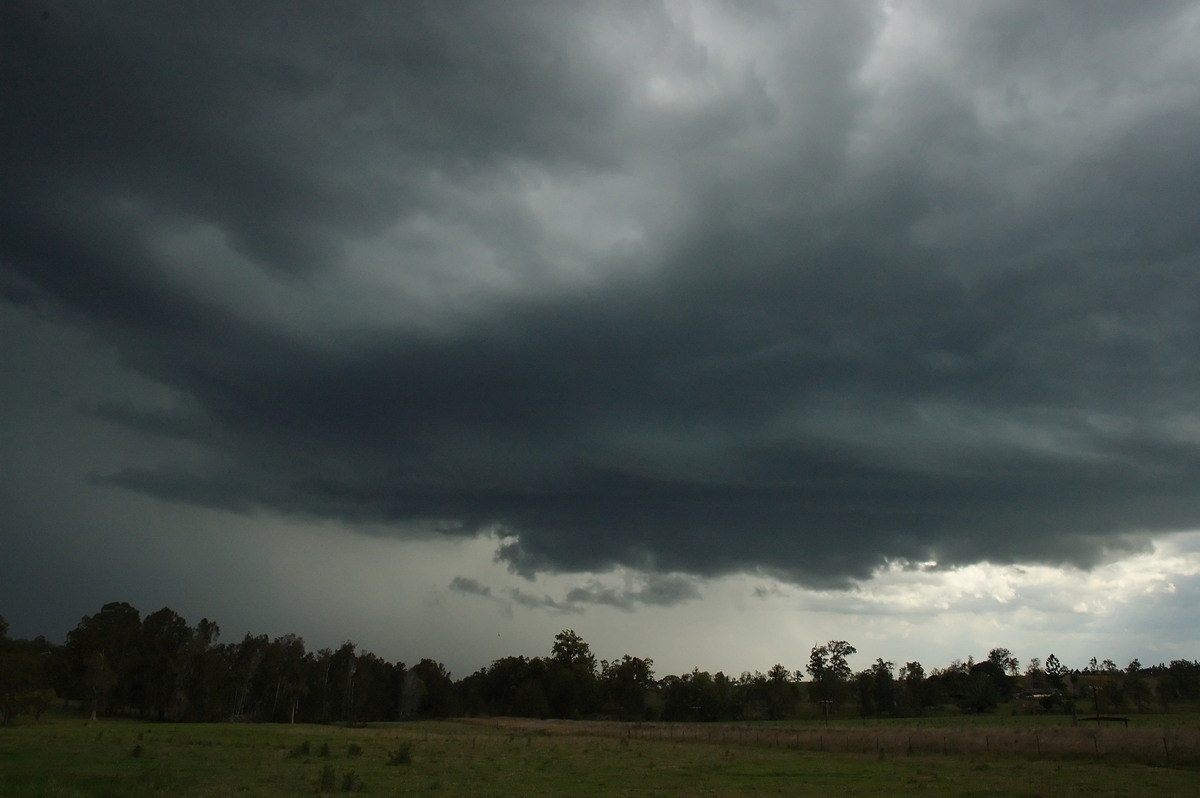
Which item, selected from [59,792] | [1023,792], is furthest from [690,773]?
[59,792]

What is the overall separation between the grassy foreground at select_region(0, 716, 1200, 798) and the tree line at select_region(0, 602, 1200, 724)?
82545 mm

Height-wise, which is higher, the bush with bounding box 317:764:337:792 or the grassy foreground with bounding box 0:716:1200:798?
the bush with bounding box 317:764:337:792

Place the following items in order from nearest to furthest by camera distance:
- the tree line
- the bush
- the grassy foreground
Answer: the bush
the grassy foreground
the tree line

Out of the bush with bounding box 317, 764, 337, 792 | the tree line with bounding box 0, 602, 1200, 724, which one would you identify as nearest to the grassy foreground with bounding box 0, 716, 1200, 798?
the bush with bounding box 317, 764, 337, 792

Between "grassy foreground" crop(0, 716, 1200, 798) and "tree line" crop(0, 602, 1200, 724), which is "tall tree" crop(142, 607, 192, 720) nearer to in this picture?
"tree line" crop(0, 602, 1200, 724)

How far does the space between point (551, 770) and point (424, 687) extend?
148611 mm

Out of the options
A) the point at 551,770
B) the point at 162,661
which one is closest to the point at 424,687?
the point at 162,661

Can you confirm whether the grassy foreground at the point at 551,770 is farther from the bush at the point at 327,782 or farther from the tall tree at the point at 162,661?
the tall tree at the point at 162,661

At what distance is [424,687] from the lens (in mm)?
179250

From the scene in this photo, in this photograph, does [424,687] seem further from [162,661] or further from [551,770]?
[551,770]

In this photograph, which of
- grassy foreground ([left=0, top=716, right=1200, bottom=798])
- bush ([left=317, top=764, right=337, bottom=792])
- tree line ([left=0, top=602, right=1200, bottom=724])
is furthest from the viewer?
tree line ([left=0, top=602, right=1200, bottom=724])

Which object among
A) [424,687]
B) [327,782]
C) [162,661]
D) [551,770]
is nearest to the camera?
[327,782]

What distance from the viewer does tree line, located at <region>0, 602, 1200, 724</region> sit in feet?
447

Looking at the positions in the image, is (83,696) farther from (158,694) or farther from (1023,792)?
(1023,792)
